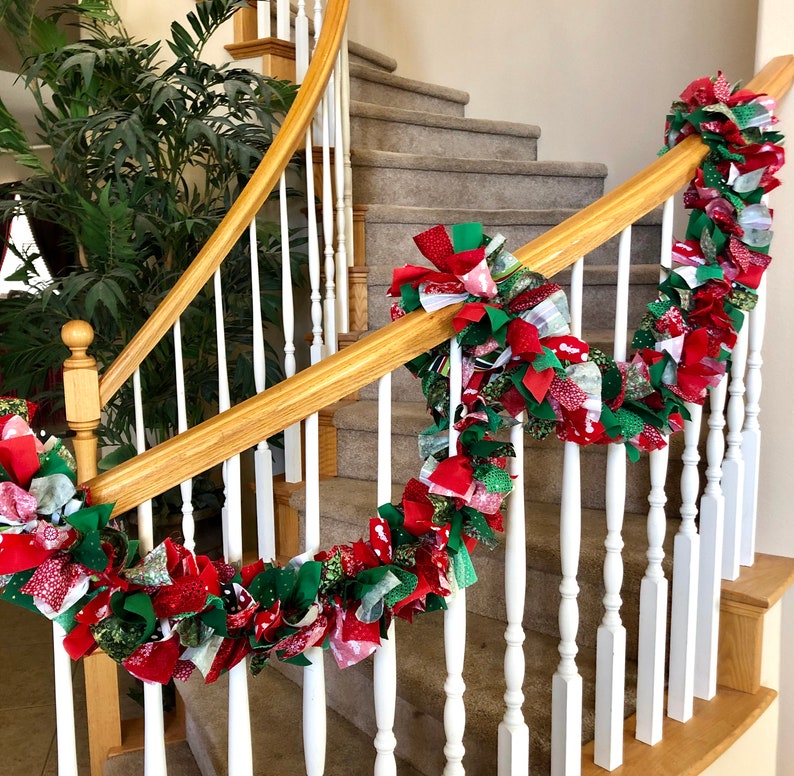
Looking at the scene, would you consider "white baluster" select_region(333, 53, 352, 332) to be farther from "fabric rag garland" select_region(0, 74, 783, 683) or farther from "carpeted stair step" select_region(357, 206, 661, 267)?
"fabric rag garland" select_region(0, 74, 783, 683)

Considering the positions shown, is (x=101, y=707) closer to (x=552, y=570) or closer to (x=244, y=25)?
(x=552, y=570)

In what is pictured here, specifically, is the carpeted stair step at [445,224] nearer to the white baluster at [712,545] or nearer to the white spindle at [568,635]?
the white baluster at [712,545]

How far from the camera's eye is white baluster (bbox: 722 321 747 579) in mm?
1623

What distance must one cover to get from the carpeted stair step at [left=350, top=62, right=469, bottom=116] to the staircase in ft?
0.04

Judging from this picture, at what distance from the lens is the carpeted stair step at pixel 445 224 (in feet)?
8.41

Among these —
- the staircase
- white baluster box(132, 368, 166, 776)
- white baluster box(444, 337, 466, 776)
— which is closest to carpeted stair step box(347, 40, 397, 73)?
the staircase

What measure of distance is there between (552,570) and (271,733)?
2.27 ft

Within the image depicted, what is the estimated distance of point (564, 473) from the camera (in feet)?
4.15

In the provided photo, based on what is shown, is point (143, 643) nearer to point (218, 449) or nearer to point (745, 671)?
point (218, 449)

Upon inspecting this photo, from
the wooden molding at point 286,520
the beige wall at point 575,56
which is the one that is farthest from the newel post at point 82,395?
the beige wall at point 575,56

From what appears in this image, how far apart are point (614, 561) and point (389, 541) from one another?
0.49m

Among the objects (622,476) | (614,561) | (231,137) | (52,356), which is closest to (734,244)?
(622,476)

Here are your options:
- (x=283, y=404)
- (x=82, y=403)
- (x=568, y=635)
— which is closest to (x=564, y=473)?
(x=568, y=635)

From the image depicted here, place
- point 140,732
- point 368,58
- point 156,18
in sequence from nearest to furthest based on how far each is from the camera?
point 140,732
point 156,18
point 368,58
